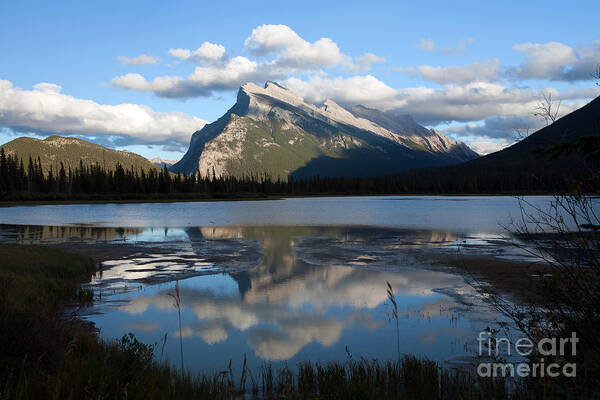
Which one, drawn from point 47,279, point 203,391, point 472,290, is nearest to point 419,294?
point 472,290

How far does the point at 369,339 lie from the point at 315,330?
6.78 ft

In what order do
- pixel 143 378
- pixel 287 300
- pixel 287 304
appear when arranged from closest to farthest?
pixel 143 378 < pixel 287 304 < pixel 287 300

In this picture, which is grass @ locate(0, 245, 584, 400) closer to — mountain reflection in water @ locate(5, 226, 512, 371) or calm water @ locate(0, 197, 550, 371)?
calm water @ locate(0, 197, 550, 371)

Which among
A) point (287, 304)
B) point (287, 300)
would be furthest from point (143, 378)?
point (287, 300)

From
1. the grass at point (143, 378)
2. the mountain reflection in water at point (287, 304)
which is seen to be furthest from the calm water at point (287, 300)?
the grass at point (143, 378)

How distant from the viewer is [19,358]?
26.6 ft

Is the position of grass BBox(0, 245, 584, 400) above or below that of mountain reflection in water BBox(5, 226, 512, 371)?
above

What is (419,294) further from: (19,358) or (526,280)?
(19,358)

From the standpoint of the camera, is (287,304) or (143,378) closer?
(143,378)

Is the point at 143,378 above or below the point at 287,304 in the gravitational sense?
above

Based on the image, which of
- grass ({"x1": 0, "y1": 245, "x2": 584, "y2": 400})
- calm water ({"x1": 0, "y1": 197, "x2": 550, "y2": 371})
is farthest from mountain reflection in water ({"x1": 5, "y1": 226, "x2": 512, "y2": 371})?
grass ({"x1": 0, "y1": 245, "x2": 584, "y2": 400})

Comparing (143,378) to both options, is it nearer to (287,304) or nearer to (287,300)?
(287,304)

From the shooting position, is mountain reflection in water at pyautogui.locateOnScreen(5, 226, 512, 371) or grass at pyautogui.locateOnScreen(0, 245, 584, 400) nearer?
grass at pyautogui.locateOnScreen(0, 245, 584, 400)

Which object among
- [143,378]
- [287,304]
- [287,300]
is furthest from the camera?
[287,300]
